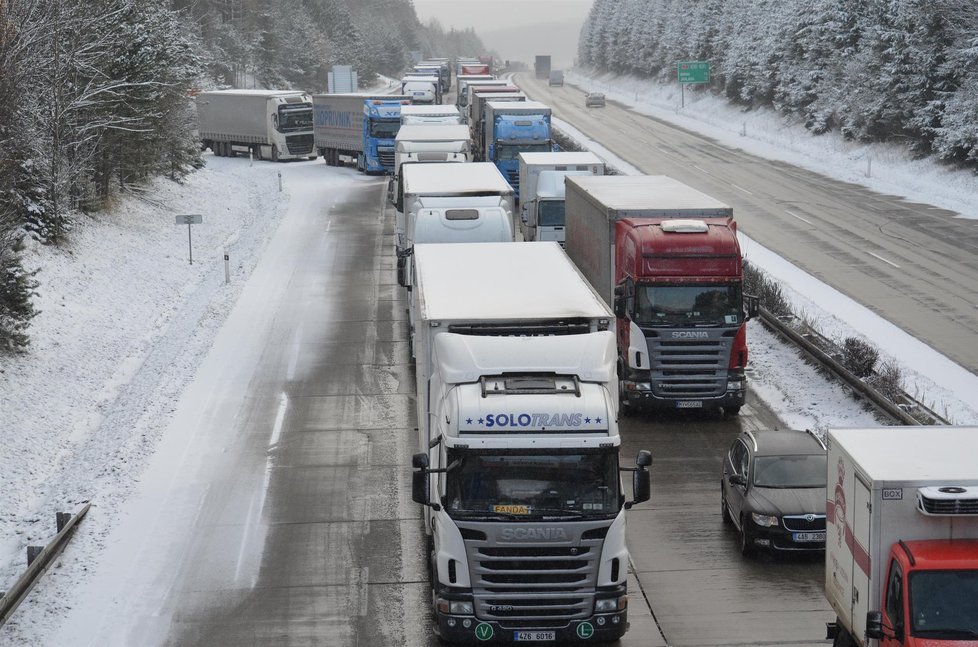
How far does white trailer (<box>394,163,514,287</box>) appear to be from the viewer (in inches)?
992

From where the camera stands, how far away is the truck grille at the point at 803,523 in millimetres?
15969

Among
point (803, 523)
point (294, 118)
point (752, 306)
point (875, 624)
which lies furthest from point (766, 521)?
point (294, 118)

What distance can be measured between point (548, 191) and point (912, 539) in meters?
25.6

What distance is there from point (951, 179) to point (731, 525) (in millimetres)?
39241

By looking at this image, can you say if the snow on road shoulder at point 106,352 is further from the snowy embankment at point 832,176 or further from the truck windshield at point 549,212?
the snowy embankment at point 832,176

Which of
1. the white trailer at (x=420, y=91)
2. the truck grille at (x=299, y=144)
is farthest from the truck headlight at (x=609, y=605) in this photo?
the white trailer at (x=420, y=91)

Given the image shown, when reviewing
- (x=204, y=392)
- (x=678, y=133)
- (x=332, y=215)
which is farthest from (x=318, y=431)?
(x=678, y=133)

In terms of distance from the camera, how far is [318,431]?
22359 mm

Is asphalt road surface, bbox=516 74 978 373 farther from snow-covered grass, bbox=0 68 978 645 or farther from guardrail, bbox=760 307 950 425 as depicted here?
guardrail, bbox=760 307 950 425

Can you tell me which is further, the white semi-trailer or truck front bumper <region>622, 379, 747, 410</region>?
the white semi-trailer

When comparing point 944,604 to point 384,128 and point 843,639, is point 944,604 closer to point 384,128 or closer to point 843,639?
point 843,639

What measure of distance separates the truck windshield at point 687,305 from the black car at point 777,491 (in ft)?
14.5

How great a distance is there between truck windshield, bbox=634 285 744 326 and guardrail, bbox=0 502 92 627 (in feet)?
31.6

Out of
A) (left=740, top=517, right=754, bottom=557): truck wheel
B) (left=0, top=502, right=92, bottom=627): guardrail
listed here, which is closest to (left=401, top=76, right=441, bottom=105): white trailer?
(left=0, top=502, right=92, bottom=627): guardrail
